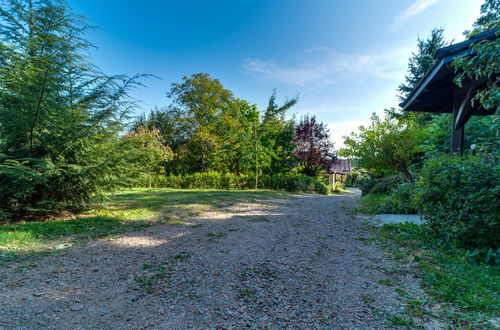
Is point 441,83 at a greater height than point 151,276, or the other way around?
point 441,83

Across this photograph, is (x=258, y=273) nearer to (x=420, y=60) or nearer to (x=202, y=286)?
(x=202, y=286)

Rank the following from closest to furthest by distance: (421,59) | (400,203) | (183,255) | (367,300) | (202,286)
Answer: (367,300)
(202,286)
(183,255)
(400,203)
(421,59)

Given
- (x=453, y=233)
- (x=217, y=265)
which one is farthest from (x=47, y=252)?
(x=453, y=233)

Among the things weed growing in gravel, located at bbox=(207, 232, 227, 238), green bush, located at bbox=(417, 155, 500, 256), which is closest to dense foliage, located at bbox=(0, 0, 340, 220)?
weed growing in gravel, located at bbox=(207, 232, 227, 238)

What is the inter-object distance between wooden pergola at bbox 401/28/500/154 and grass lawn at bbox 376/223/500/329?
2.72m

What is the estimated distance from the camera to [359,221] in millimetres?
5508

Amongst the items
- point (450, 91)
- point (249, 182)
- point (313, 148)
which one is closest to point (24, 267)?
point (450, 91)

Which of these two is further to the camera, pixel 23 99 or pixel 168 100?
pixel 168 100

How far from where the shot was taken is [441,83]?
4316mm

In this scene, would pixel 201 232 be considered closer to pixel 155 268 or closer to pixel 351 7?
pixel 155 268

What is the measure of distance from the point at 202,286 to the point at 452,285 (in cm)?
253

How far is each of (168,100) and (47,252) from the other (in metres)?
22.2

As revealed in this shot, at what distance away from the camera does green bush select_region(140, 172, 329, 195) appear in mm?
14516

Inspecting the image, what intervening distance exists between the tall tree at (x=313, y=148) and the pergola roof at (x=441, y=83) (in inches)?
420
